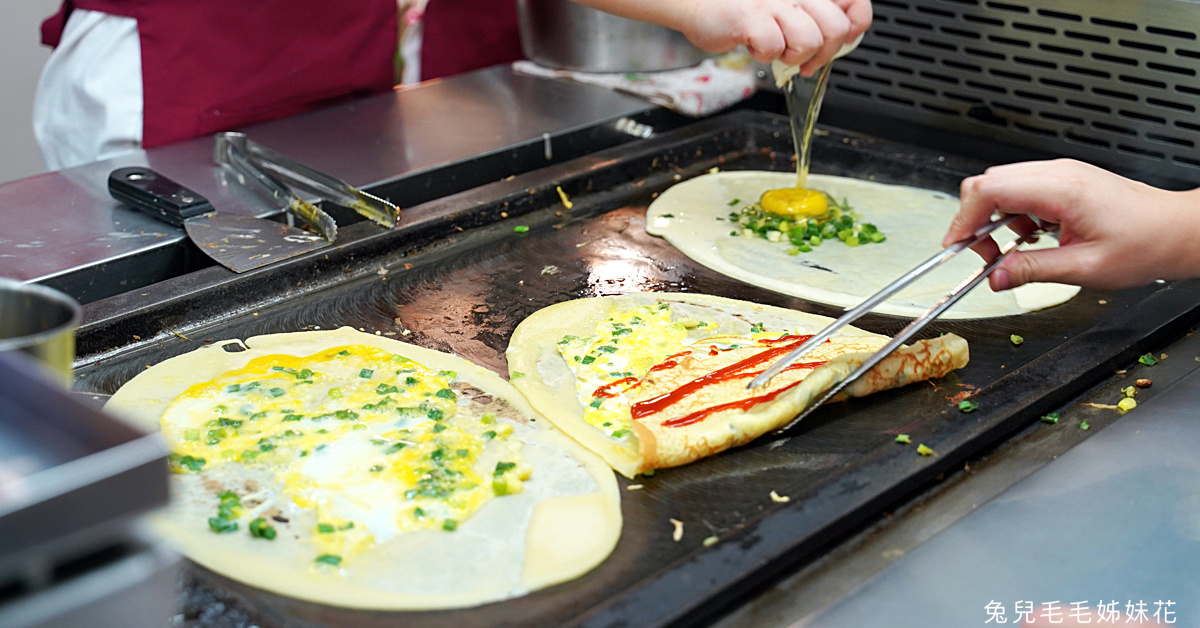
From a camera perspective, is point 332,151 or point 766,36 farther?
point 332,151

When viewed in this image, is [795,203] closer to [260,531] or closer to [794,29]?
[794,29]

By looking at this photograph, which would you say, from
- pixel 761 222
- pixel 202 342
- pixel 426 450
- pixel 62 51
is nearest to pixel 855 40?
pixel 761 222

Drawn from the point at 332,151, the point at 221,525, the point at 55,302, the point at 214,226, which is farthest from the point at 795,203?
the point at 55,302

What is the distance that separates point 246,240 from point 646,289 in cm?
81

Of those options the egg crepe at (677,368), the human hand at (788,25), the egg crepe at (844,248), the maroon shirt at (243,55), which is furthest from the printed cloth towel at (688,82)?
the egg crepe at (677,368)

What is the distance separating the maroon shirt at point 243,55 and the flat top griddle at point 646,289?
909 millimetres

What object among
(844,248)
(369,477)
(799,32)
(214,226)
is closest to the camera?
(369,477)

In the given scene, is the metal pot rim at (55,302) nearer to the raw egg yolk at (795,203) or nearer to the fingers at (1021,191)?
the fingers at (1021,191)

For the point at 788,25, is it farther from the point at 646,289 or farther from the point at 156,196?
the point at 156,196

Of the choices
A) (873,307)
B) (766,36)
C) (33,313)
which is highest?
(766,36)

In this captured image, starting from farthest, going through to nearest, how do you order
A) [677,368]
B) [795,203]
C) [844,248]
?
[795,203]
[844,248]
[677,368]

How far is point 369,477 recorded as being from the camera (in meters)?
1.37

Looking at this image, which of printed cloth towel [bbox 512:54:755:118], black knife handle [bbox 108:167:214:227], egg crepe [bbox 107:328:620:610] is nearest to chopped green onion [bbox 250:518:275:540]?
egg crepe [bbox 107:328:620:610]

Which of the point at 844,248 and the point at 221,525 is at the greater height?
the point at 844,248
